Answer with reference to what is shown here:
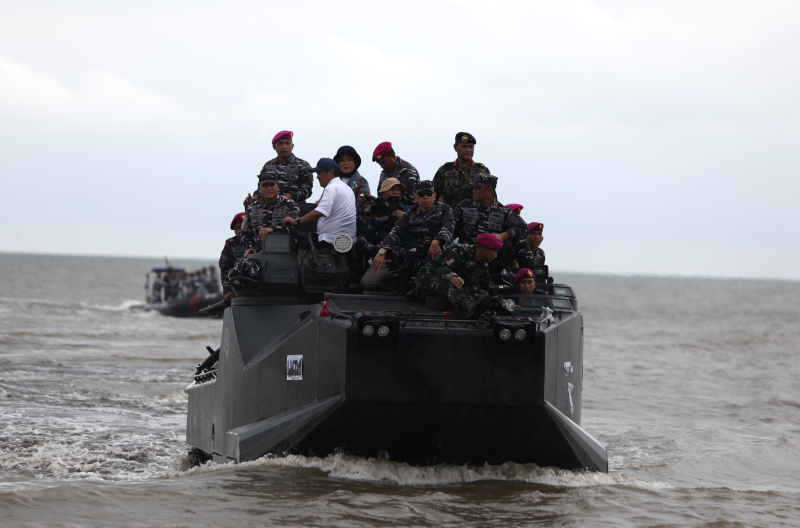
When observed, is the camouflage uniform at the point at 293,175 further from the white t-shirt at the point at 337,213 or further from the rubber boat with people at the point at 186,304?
the rubber boat with people at the point at 186,304

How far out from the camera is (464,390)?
28.1 feet

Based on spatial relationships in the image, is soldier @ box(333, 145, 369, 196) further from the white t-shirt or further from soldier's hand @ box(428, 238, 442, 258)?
soldier's hand @ box(428, 238, 442, 258)

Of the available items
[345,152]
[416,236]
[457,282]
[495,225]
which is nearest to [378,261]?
[416,236]

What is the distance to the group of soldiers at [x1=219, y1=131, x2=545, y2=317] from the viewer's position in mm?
9453

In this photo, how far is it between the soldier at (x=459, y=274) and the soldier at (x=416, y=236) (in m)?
0.29

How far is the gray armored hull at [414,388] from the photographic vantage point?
8.52 m

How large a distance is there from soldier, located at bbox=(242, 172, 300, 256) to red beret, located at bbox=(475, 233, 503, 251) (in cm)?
214

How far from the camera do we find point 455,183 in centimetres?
1118

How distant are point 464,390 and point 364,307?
1224 mm

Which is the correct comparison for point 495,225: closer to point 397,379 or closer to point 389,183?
point 389,183

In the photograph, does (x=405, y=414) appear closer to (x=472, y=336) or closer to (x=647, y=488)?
(x=472, y=336)

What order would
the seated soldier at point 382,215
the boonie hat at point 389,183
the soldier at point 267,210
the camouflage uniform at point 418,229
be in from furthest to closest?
the soldier at point 267,210, the seated soldier at point 382,215, the boonie hat at point 389,183, the camouflage uniform at point 418,229

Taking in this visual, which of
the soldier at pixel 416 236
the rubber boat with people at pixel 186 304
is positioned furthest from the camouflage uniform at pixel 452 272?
A: the rubber boat with people at pixel 186 304

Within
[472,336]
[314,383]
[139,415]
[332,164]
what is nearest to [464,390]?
[472,336]
